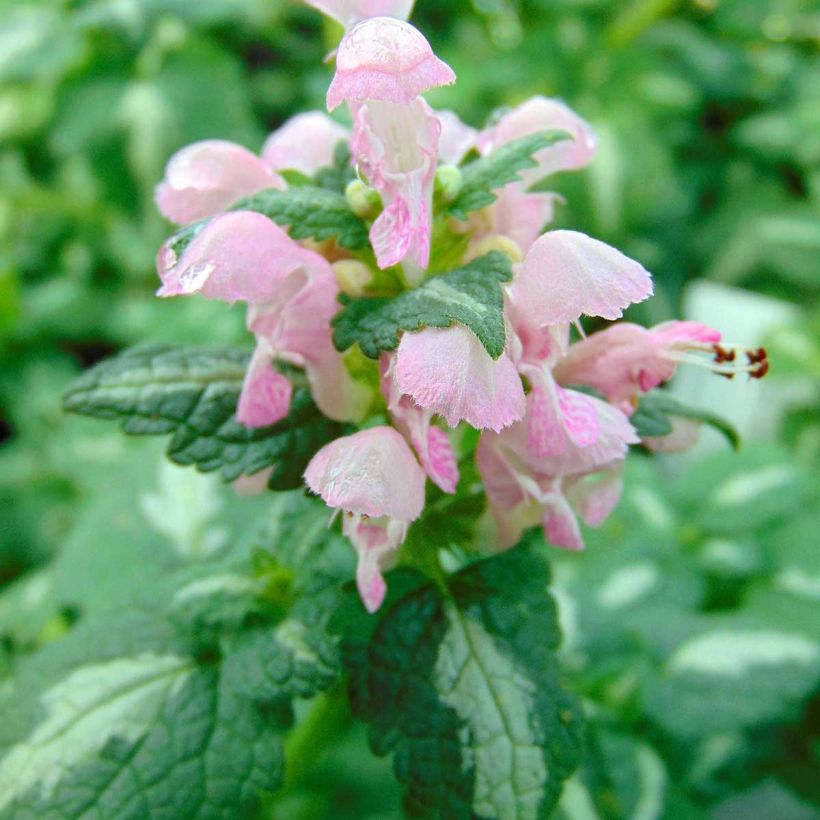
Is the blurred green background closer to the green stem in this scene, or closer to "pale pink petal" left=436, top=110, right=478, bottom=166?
the green stem

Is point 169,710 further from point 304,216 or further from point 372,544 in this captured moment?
point 304,216

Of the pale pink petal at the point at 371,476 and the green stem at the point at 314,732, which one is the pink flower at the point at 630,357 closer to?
the pale pink petal at the point at 371,476

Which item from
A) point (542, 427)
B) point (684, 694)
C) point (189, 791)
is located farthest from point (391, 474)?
point (684, 694)

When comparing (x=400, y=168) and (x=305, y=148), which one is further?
(x=305, y=148)

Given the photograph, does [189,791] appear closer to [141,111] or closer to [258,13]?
[141,111]

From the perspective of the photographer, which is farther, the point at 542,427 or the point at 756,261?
the point at 756,261

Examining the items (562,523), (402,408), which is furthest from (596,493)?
(402,408)
